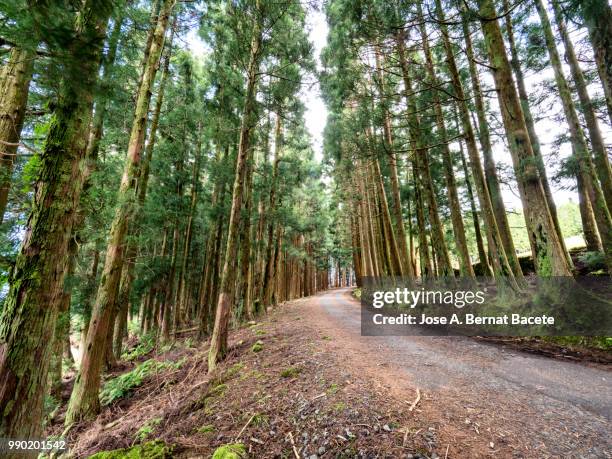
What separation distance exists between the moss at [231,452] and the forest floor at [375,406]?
0.34ft

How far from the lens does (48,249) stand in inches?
92.4

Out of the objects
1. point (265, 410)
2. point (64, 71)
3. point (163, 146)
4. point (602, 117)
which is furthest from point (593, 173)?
point (163, 146)

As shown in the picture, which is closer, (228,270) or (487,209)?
(228,270)

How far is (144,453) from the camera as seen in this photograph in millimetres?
2598

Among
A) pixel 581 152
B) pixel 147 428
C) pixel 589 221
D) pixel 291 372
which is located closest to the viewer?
pixel 147 428

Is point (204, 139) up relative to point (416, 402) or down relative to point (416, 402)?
up

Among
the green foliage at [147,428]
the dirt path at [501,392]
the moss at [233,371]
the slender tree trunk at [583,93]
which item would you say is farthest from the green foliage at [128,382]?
the slender tree trunk at [583,93]

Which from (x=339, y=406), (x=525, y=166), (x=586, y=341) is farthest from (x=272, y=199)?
(x=586, y=341)

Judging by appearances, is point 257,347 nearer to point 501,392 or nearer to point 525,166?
point 501,392

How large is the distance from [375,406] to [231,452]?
5.04 feet

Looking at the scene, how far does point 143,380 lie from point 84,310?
248 cm

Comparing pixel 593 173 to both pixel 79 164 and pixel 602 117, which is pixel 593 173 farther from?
pixel 79 164

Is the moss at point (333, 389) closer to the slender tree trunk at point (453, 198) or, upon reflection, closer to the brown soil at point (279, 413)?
the brown soil at point (279, 413)

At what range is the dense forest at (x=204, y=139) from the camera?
2.28 m
